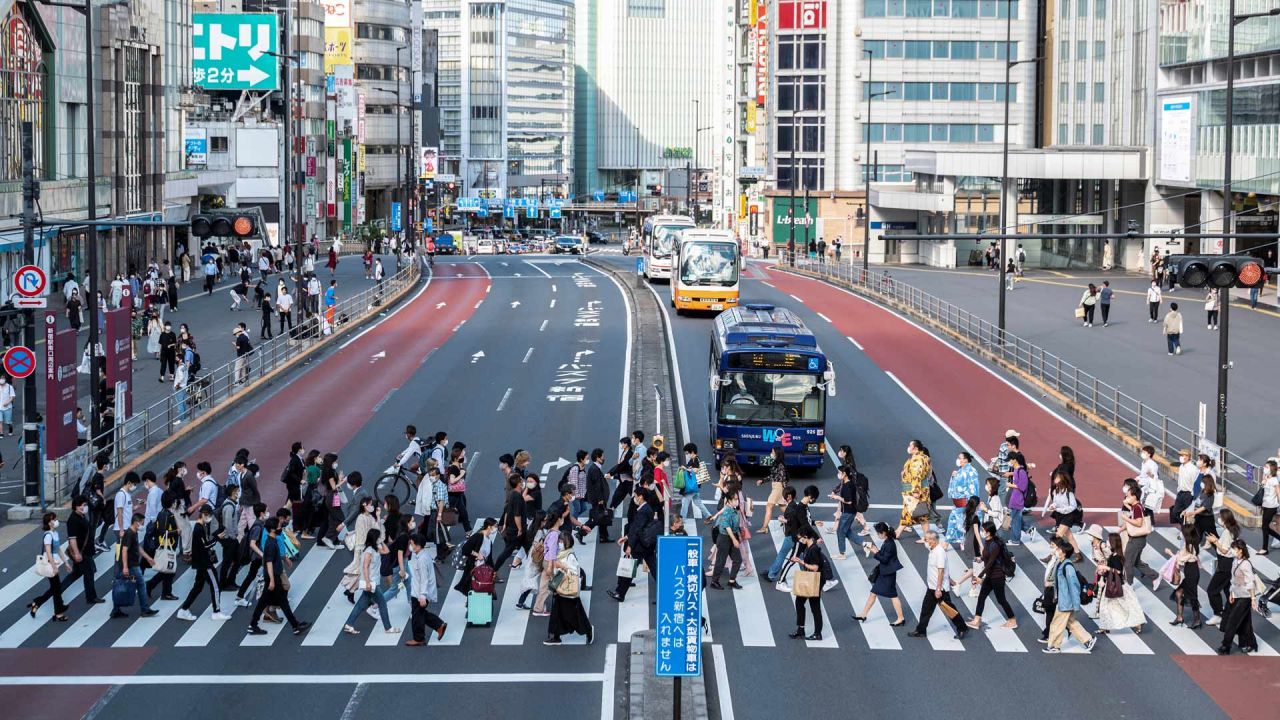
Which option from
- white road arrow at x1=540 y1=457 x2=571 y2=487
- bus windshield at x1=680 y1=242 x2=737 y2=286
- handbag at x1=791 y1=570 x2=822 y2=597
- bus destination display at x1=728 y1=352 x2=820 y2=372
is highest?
bus windshield at x1=680 y1=242 x2=737 y2=286

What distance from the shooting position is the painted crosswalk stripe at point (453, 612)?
19797 mm

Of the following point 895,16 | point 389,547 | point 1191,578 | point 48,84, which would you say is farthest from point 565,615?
point 895,16

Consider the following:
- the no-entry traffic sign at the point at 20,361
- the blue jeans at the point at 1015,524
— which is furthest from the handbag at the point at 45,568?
the blue jeans at the point at 1015,524

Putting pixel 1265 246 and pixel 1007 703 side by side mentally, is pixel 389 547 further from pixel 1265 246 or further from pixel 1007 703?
pixel 1265 246

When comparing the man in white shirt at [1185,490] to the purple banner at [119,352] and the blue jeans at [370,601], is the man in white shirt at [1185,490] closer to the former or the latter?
the blue jeans at [370,601]

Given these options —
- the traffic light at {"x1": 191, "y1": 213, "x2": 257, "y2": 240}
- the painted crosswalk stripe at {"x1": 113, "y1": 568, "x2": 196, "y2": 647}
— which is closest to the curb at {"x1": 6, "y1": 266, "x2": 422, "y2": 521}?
the painted crosswalk stripe at {"x1": 113, "y1": 568, "x2": 196, "y2": 647}

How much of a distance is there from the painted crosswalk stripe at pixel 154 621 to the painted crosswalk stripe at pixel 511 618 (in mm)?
4289

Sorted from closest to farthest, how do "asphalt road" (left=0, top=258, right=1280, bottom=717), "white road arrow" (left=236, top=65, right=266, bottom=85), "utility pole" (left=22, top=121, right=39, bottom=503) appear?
1. "asphalt road" (left=0, top=258, right=1280, bottom=717)
2. "utility pole" (left=22, top=121, right=39, bottom=503)
3. "white road arrow" (left=236, top=65, right=266, bottom=85)

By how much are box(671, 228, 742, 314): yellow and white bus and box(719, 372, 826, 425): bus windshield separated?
24.2 m

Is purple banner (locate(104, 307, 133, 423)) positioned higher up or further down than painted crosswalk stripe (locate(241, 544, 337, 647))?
higher up

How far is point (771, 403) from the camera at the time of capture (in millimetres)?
29438

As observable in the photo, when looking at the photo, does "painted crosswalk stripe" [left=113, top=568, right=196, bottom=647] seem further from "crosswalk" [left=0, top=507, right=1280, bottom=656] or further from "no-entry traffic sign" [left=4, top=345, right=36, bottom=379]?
"no-entry traffic sign" [left=4, top=345, right=36, bottom=379]

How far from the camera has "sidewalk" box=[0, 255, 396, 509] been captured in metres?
30.9

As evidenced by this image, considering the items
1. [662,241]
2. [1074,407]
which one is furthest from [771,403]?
[662,241]
